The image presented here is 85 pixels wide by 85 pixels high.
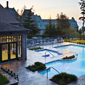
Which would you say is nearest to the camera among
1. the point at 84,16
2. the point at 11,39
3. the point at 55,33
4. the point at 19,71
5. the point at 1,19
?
the point at 19,71

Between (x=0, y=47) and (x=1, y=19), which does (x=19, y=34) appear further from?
(x=1, y=19)

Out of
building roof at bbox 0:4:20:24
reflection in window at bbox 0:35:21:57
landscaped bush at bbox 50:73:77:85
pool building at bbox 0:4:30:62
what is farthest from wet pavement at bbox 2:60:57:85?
building roof at bbox 0:4:20:24

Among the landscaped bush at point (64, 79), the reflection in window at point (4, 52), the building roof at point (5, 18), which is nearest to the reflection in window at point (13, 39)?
the reflection in window at point (4, 52)

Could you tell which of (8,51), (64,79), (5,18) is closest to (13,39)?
(8,51)

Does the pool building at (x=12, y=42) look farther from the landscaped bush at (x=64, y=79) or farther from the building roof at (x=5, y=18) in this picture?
the landscaped bush at (x=64, y=79)

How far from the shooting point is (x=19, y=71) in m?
10.2

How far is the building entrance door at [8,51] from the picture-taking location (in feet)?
39.7

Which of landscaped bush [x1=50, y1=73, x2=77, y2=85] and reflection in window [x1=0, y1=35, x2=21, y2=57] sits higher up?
reflection in window [x1=0, y1=35, x2=21, y2=57]

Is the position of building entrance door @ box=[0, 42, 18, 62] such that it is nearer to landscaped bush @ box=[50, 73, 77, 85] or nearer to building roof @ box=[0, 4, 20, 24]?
building roof @ box=[0, 4, 20, 24]

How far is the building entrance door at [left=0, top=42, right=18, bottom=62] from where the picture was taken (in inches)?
476

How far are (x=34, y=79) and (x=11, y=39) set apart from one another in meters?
5.24

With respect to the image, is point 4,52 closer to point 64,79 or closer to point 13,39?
point 13,39

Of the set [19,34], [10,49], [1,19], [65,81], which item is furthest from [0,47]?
[65,81]

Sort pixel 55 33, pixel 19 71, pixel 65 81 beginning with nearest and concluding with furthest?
1. pixel 65 81
2. pixel 19 71
3. pixel 55 33
